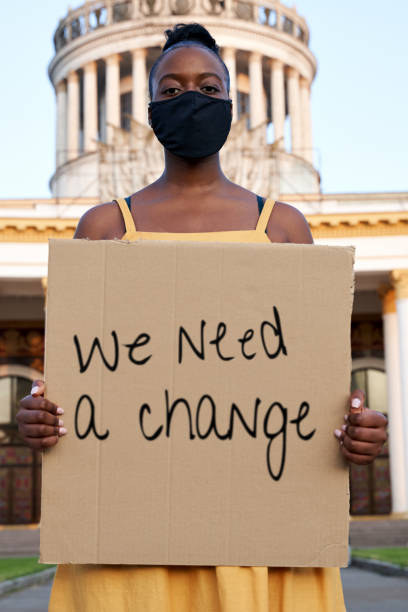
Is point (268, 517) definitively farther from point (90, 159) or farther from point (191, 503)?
point (90, 159)

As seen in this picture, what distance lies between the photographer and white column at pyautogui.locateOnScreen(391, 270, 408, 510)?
2892cm

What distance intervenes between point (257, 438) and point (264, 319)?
0.92ft

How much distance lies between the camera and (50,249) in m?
2.24

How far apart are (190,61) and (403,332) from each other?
27.7m

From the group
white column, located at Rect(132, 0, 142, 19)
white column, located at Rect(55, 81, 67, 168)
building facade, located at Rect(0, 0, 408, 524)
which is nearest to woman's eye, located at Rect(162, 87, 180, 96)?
building facade, located at Rect(0, 0, 408, 524)

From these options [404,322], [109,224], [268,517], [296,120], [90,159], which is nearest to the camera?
[268,517]

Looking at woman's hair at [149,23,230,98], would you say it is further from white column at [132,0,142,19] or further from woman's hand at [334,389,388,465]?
white column at [132,0,142,19]

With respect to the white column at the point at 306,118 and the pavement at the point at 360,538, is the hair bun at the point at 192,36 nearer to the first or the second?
the pavement at the point at 360,538

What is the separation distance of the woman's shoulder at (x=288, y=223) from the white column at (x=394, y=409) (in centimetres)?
2719

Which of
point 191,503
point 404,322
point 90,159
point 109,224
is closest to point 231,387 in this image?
point 191,503

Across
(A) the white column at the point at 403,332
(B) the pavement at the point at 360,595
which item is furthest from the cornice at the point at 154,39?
(B) the pavement at the point at 360,595

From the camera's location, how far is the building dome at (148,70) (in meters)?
46.7

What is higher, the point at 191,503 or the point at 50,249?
the point at 50,249

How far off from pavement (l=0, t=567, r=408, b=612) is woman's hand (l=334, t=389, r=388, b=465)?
309 inches
